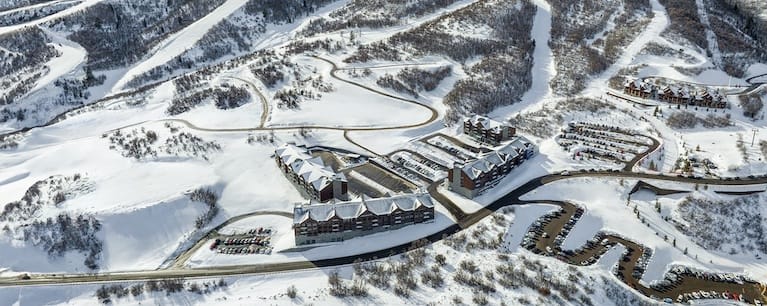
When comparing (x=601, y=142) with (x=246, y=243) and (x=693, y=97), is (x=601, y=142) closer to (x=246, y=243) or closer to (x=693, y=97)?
(x=693, y=97)

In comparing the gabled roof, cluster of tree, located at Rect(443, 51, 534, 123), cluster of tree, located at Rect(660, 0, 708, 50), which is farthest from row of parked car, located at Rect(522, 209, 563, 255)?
cluster of tree, located at Rect(660, 0, 708, 50)

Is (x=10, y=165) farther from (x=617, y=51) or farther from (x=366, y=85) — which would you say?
(x=617, y=51)

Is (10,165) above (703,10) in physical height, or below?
below

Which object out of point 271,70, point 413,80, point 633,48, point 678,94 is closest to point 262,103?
point 271,70

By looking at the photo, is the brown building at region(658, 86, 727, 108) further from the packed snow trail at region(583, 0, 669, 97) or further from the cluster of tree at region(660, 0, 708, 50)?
the cluster of tree at region(660, 0, 708, 50)

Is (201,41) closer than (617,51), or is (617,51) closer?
(617,51)

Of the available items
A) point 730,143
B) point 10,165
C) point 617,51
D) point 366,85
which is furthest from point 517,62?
point 10,165

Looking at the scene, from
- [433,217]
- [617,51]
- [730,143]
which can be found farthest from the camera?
[617,51]
